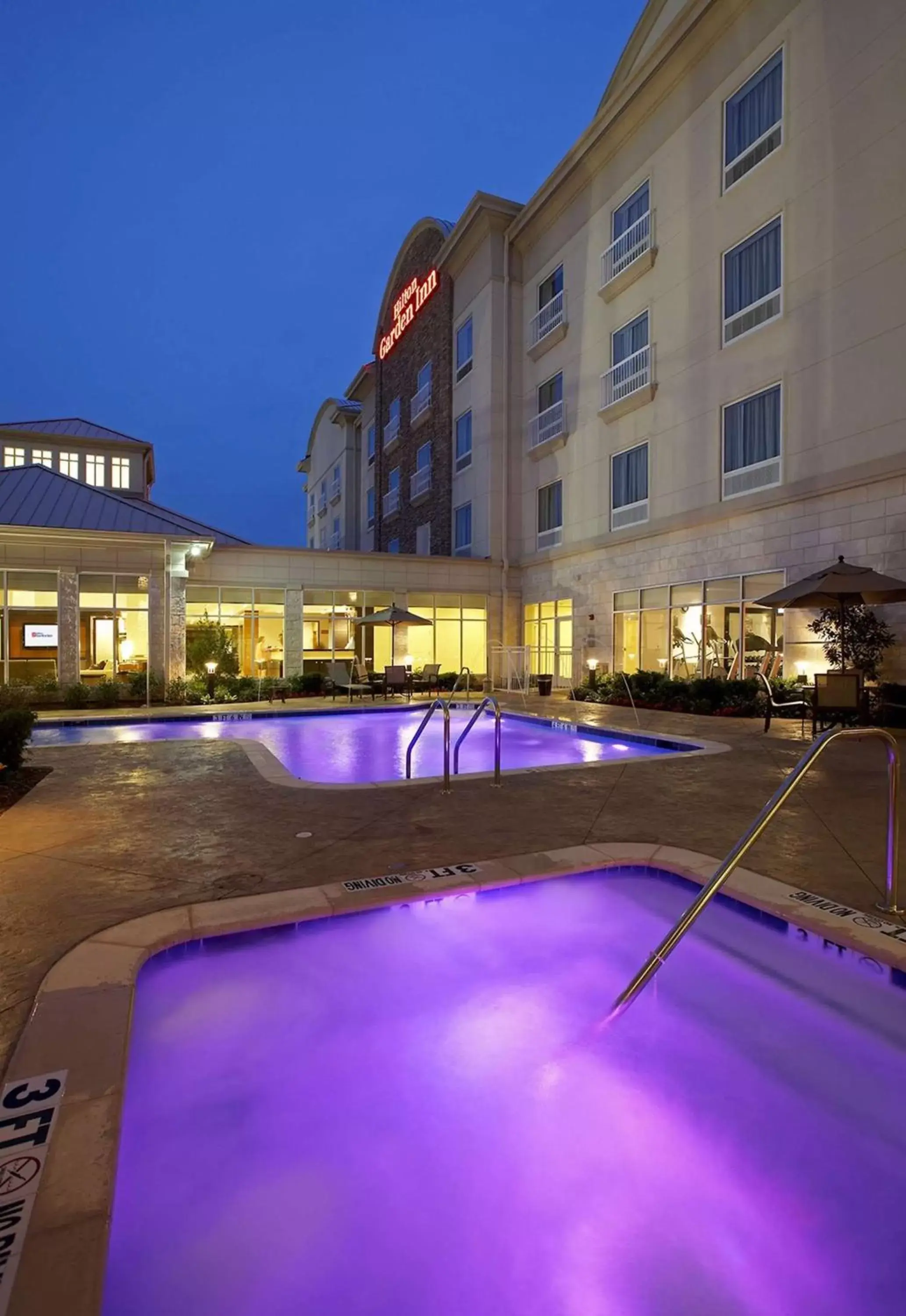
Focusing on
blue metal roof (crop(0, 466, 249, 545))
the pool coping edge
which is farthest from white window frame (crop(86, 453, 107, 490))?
the pool coping edge

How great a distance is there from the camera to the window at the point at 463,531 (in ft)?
81.6

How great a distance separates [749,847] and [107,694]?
51.7 ft

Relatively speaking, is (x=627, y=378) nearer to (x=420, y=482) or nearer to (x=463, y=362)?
(x=463, y=362)

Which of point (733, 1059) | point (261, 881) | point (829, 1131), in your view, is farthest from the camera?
point (261, 881)

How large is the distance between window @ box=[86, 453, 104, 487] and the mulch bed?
78.7ft

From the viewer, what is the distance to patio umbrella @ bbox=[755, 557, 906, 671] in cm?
1045

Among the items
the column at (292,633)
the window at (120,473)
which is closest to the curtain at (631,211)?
the column at (292,633)

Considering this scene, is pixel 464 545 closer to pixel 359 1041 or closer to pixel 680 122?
pixel 680 122

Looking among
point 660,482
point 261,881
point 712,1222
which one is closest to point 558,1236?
point 712,1222

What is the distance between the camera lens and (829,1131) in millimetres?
2746

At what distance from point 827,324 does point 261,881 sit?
13.9 metres

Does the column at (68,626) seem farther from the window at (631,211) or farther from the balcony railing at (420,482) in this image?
the window at (631,211)

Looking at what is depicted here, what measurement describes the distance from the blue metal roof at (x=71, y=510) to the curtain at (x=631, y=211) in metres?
13.3

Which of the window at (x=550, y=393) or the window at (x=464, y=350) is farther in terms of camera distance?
the window at (x=464, y=350)
